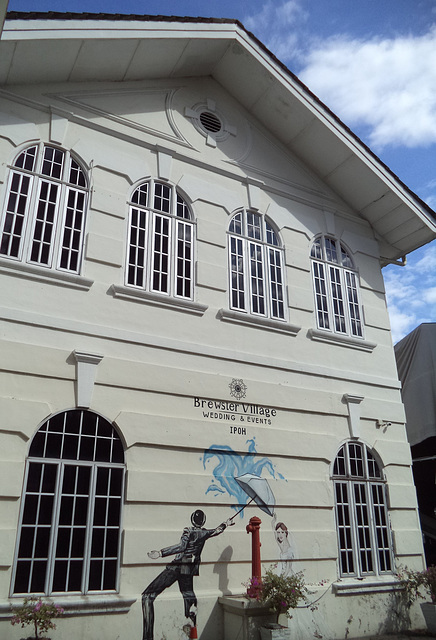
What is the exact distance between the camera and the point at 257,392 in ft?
34.5

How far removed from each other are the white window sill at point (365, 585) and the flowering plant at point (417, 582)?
162 millimetres

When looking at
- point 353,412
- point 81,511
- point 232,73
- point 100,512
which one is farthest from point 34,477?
point 232,73

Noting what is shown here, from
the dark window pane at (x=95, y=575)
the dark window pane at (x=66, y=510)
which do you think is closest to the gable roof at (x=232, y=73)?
the dark window pane at (x=66, y=510)

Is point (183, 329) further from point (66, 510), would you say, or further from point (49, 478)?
point (66, 510)

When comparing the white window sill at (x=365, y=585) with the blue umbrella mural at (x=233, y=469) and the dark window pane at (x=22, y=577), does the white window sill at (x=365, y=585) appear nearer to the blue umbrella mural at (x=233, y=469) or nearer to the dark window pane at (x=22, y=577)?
the blue umbrella mural at (x=233, y=469)

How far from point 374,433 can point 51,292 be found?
7240mm

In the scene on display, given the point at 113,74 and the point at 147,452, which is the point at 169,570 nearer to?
the point at 147,452

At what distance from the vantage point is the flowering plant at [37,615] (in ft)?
22.7

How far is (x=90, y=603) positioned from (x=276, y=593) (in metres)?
2.74

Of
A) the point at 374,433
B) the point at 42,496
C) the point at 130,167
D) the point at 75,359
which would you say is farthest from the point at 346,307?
the point at 42,496

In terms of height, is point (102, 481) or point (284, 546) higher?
point (102, 481)

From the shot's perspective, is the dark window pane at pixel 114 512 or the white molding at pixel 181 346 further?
A: the white molding at pixel 181 346

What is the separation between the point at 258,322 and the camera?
1112cm

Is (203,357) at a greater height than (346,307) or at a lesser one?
lesser
